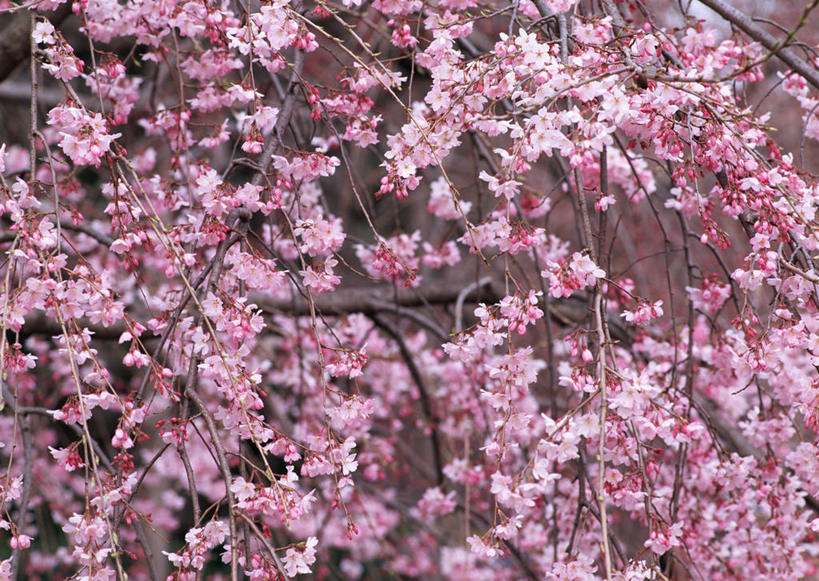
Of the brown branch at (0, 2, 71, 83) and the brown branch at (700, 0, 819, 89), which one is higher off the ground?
the brown branch at (700, 0, 819, 89)

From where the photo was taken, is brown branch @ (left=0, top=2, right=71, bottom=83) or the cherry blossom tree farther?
brown branch @ (left=0, top=2, right=71, bottom=83)

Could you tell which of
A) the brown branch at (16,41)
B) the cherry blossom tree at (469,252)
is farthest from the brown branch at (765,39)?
the brown branch at (16,41)

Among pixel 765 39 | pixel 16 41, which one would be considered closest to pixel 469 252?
pixel 765 39

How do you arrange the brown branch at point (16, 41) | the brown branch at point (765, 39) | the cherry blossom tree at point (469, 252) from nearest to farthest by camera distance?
the cherry blossom tree at point (469, 252) → the brown branch at point (765, 39) → the brown branch at point (16, 41)

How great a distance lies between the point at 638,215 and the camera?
6.29 m

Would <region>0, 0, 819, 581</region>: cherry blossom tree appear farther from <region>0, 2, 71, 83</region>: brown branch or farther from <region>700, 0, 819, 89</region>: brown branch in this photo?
<region>0, 2, 71, 83</region>: brown branch

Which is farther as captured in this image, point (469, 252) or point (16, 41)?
point (16, 41)

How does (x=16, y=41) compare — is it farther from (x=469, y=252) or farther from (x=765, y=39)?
(x=765, y=39)

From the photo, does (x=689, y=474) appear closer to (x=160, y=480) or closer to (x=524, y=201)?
(x=524, y=201)

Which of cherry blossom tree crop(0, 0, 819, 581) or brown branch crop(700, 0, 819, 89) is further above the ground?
brown branch crop(700, 0, 819, 89)

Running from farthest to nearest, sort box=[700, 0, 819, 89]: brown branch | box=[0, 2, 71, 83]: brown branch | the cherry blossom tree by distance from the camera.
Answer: box=[0, 2, 71, 83]: brown branch
box=[700, 0, 819, 89]: brown branch
the cherry blossom tree

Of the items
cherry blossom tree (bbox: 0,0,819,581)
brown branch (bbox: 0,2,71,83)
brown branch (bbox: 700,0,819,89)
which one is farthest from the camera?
brown branch (bbox: 0,2,71,83)

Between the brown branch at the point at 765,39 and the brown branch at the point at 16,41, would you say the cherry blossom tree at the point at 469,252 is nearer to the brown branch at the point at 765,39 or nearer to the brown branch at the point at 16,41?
the brown branch at the point at 765,39

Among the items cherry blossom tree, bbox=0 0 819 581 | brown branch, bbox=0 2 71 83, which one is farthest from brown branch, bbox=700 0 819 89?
brown branch, bbox=0 2 71 83
